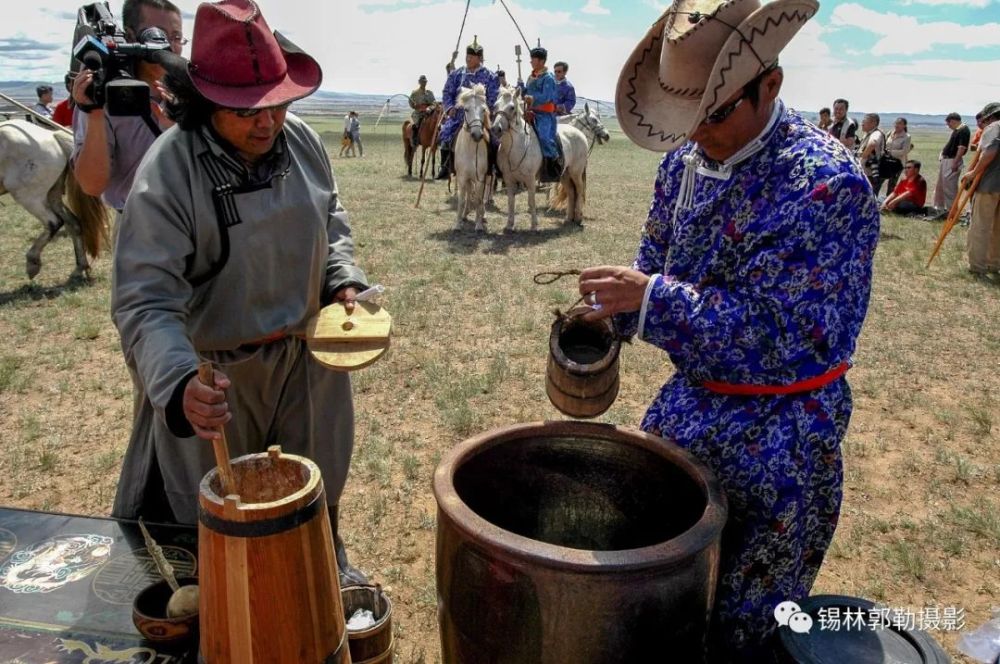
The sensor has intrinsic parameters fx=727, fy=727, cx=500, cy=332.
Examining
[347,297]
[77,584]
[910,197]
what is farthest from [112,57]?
[910,197]

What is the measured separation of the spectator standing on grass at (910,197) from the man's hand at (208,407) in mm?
13961

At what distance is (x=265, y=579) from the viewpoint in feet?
4.31

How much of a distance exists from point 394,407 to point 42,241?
4.84 metres

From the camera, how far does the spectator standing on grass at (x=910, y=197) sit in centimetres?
1308

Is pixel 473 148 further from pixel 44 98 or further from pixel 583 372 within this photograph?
pixel 583 372

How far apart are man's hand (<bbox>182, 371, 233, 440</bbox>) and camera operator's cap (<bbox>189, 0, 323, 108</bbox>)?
2.47 ft

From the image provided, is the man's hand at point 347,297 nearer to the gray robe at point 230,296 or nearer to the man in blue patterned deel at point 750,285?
the gray robe at point 230,296

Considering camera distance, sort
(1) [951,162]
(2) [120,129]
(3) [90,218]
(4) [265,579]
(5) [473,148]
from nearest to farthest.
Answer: (4) [265,579], (2) [120,129], (3) [90,218], (5) [473,148], (1) [951,162]

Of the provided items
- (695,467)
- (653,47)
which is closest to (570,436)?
(695,467)

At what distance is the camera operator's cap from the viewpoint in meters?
1.87

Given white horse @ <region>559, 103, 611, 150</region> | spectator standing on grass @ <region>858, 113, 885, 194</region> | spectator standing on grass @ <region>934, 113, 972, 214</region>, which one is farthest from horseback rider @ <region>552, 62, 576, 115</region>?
spectator standing on grass @ <region>934, 113, 972, 214</region>

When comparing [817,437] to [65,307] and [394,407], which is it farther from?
[65,307]

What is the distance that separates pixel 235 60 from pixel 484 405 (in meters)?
3.16

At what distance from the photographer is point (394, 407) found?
15.5 ft
